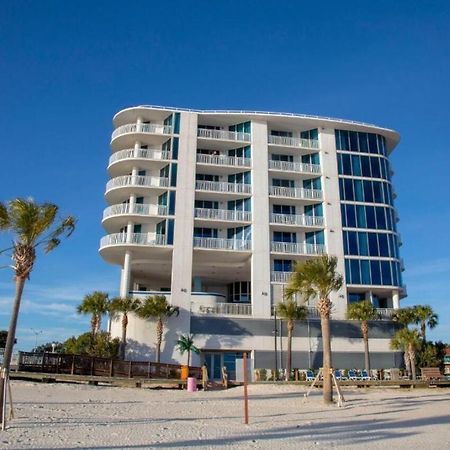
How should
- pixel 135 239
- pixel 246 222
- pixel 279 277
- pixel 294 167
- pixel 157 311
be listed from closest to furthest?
pixel 157 311
pixel 135 239
pixel 279 277
pixel 246 222
pixel 294 167

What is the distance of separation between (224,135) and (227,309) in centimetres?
1611

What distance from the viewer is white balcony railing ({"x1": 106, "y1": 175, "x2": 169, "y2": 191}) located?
4225cm

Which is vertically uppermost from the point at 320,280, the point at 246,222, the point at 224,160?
the point at 224,160

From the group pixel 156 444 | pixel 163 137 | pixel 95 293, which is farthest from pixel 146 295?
pixel 156 444

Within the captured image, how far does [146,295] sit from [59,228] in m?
23.3

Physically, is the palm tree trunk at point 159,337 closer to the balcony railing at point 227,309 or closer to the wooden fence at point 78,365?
the balcony railing at point 227,309

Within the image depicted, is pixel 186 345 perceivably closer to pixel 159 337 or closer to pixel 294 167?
pixel 159 337

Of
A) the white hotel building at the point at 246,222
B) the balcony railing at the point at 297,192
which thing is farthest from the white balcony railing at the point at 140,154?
the balcony railing at the point at 297,192

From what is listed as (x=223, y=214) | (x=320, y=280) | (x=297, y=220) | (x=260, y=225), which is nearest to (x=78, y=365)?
(x=320, y=280)

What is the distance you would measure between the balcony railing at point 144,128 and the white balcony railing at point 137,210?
6995 millimetres

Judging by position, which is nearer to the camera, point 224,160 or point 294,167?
point 224,160

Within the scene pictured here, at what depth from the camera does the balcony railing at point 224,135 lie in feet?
148

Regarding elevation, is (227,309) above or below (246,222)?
below

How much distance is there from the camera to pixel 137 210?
4150 cm
